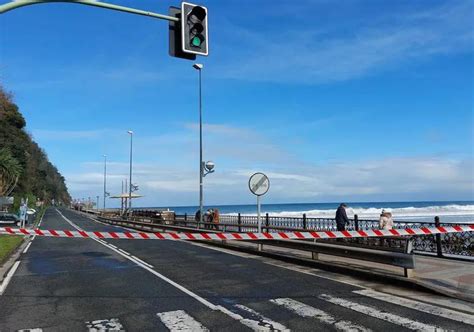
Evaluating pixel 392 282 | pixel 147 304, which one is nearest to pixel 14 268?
pixel 147 304

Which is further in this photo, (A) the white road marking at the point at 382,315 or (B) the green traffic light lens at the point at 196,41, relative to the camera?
(B) the green traffic light lens at the point at 196,41

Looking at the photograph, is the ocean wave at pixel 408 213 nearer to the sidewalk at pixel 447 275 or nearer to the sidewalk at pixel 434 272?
the sidewalk at pixel 434 272

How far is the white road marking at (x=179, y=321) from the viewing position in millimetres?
6594

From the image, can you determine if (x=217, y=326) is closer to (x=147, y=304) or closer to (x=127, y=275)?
(x=147, y=304)

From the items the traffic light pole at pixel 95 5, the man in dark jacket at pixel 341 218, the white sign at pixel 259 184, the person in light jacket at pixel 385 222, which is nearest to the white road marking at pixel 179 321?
the traffic light pole at pixel 95 5

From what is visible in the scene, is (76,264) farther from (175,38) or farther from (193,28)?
(193,28)

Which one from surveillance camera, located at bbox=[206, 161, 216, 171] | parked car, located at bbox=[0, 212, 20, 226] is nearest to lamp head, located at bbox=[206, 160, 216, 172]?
surveillance camera, located at bbox=[206, 161, 216, 171]

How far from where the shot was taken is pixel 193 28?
29.8 feet

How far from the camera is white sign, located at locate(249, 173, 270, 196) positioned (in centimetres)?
1662

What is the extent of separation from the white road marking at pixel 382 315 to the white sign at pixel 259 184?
801cm

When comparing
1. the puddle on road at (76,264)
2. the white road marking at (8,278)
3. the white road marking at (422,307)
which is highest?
the puddle on road at (76,264)

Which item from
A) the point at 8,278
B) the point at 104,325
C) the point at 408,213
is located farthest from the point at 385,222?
the point at 408,213

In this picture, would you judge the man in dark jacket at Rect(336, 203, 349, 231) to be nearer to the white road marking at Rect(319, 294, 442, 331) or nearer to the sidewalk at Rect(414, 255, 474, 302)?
the sidewalk at Rect(414, 255, 474, 302)

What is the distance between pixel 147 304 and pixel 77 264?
710 cm
